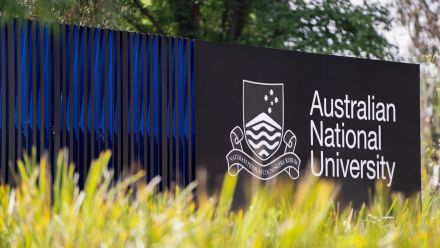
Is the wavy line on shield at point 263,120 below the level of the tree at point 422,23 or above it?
below

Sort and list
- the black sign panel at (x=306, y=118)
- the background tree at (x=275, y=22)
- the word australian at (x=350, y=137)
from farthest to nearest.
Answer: the background tree at (x=275, y=22) < the word australian at (x=350, y=137) < the black sign panel at (x=306, y=118)

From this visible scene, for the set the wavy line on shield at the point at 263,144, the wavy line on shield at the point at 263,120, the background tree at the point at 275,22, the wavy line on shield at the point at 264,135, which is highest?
the background tree at the point at 275,22

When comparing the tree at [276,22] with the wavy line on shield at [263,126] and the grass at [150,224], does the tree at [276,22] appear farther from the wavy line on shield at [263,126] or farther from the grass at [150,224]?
the grass at [150,224]

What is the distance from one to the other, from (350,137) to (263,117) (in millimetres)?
1271

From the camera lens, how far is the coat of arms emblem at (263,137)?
362 inches

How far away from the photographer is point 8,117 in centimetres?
784

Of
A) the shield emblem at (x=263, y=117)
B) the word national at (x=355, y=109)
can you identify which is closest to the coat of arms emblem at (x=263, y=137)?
the shield emblem at (x=263, y=117)

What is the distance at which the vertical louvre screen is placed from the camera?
7.91m

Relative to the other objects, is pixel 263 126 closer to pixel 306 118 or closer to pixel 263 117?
pixel 263 117

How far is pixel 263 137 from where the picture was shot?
30.8ft

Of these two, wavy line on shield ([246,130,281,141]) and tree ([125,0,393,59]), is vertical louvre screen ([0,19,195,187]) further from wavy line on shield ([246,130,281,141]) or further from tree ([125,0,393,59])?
tree ([125,0,393,59])

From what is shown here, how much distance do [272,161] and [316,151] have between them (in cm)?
65

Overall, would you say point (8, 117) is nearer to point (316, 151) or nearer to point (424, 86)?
point (316, 151)

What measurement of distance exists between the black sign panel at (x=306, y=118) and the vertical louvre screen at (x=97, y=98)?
0.22 metres
